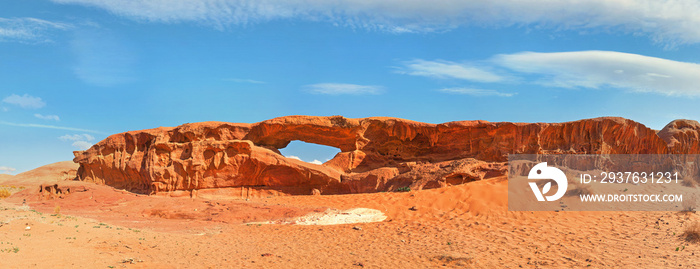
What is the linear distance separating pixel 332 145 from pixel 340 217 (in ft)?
47.5

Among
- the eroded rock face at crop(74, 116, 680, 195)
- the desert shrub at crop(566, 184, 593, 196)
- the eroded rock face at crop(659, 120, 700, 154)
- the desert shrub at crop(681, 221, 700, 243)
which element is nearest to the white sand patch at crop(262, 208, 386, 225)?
the desert shrub at crop(566, 184, 593, 196)

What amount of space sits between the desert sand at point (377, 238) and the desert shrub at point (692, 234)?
129mm

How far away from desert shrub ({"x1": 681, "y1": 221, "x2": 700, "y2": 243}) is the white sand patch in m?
7.94

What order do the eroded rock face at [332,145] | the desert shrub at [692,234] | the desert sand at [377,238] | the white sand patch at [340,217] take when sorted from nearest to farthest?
the desert sand at [377,238] → the desert shrub at [692,234] → the white sand patch at [340,217] → the eroded rock face at [332,145]

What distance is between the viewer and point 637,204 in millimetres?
14875

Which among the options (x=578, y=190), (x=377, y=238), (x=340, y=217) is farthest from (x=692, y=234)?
(x=340, y=217)

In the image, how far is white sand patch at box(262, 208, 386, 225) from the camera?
1509cm

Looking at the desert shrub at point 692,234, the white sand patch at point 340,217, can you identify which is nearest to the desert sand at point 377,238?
the desert shrub at point 692,234

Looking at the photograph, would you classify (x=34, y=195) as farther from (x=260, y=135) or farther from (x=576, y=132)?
(x=576, y=132)

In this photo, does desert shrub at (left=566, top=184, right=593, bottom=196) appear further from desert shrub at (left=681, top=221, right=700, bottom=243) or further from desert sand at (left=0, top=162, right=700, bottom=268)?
desert shrub at (left=681, top=221, right=700, bottom=243)

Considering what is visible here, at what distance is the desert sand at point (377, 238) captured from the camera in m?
10.1

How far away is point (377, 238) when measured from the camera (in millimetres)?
12648

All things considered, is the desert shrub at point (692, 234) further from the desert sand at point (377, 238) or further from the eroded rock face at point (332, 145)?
the eroded rock face at point (332, 145)

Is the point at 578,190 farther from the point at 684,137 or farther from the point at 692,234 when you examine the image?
the point at 684,137
